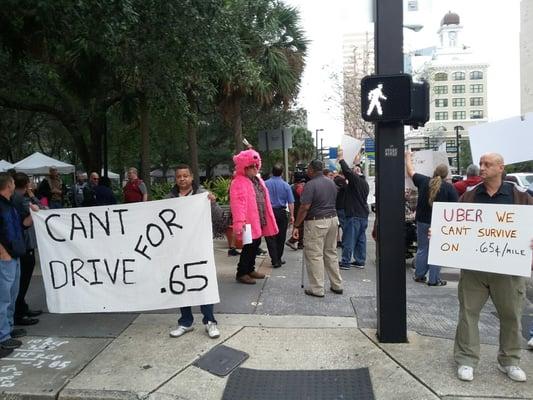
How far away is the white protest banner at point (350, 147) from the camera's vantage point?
733 cm

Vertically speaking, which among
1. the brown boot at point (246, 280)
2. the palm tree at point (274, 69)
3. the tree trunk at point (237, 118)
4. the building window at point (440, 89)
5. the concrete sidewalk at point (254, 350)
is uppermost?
the building window at point (440, 89)

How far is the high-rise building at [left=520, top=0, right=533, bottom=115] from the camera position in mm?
107250

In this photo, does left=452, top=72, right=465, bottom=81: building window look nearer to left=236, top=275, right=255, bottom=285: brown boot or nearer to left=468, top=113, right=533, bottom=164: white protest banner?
left=468, top=113, right=533, bottom=164: white protest banner

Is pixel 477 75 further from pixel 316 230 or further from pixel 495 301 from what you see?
pixel 495 301

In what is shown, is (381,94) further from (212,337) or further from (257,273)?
(257,273)

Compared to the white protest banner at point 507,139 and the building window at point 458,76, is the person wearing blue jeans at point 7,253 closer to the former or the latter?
the white protest banner at point 507,139

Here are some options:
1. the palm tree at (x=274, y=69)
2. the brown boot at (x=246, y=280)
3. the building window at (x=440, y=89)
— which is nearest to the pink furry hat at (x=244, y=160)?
the brown boot at (x=246, y=280)

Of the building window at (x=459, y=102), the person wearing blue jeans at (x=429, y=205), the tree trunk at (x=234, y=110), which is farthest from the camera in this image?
the building window at (x=459, y=102)

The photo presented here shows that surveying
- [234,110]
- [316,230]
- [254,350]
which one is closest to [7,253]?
[254,350]

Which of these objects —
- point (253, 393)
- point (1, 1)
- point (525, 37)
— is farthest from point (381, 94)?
point (525, 37)

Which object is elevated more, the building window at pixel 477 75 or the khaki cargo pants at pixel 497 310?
the building window at pixel 477 75

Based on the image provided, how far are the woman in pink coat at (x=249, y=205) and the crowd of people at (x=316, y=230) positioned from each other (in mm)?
13

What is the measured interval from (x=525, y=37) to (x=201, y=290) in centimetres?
12669

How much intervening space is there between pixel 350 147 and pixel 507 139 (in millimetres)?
2381
